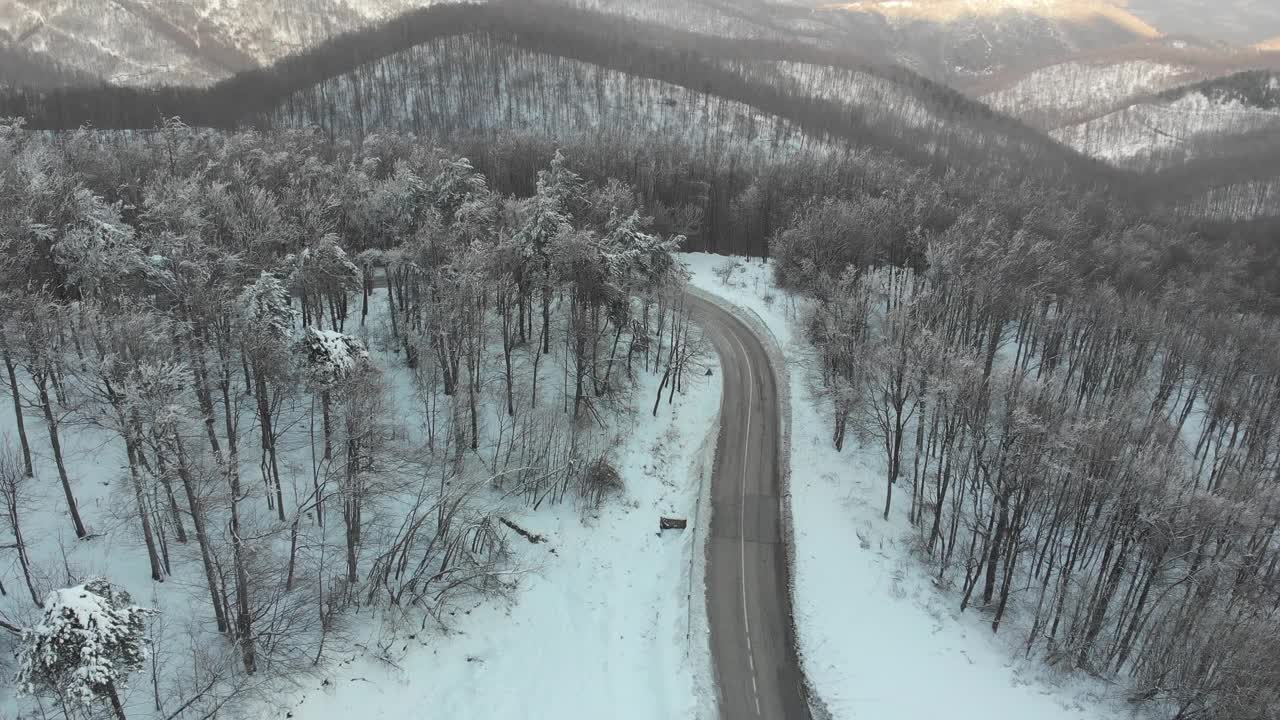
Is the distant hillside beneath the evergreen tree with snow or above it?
above

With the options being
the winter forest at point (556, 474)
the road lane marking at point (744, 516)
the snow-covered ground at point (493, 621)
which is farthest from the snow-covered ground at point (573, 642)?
the road lane marking at point (744, 516)

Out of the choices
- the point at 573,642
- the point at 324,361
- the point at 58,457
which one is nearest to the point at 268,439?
the point at 324,361

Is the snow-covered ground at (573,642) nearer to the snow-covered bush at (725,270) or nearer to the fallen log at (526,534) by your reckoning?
the fallen log at (526,534)

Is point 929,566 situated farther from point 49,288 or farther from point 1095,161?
point 1095,161

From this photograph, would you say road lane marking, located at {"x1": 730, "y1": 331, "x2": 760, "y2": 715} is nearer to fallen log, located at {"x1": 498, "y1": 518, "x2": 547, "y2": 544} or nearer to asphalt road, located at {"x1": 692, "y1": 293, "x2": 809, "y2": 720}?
asphalt road, located at {"x1": 692, "y1": 293, "x2": 809, "y2": 720}

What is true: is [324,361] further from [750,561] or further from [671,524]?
[750,561]

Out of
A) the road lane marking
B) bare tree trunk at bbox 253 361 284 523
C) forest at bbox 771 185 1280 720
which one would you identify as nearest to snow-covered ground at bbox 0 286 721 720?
bare tree trunk at bbox 253 361 284 523
